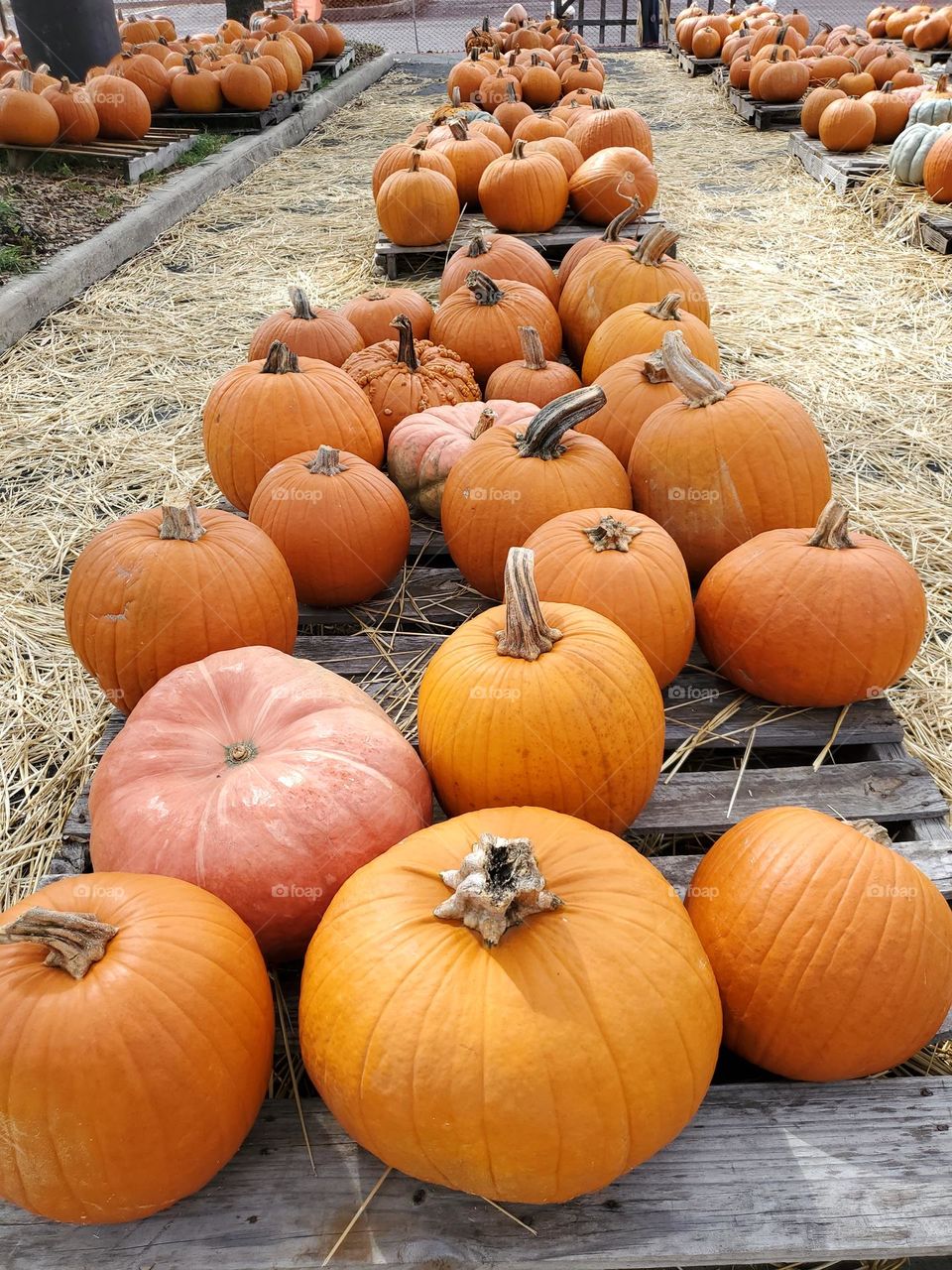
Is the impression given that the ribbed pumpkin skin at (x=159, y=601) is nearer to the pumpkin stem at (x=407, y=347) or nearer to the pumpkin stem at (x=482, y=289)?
the pumpkin stem at (x=407, y=347)

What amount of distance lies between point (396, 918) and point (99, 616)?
130 centimetres

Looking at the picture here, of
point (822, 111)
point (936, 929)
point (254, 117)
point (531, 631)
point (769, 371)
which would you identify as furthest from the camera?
point (254, 117)

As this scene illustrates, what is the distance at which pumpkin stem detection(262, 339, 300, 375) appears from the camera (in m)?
3.14

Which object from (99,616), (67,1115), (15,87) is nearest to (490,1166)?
(67,1115)

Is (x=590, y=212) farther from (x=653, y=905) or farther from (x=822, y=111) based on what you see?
(x=653, y=905)

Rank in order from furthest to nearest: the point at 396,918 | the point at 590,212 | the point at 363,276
A: the point at 363,276 < the point at 590,212 < the point at 396,918

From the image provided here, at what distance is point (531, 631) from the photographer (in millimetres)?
1874

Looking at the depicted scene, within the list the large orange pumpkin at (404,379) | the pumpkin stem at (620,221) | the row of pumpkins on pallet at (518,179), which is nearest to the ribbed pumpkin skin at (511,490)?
the large orange pumpkin at (404,379)

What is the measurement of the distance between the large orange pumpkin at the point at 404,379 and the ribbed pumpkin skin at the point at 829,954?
2.33 metres

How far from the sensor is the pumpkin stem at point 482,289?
3.93 metres

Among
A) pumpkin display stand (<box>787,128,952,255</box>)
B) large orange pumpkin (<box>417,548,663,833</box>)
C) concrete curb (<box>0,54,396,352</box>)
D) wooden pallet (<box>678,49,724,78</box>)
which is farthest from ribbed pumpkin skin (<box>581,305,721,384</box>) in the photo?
wooden pallet (<box>678,49,724,78</box>)

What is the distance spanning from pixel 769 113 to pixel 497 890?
11500mm

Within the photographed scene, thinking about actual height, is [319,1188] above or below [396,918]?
below

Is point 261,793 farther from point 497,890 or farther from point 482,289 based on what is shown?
point 482,289
